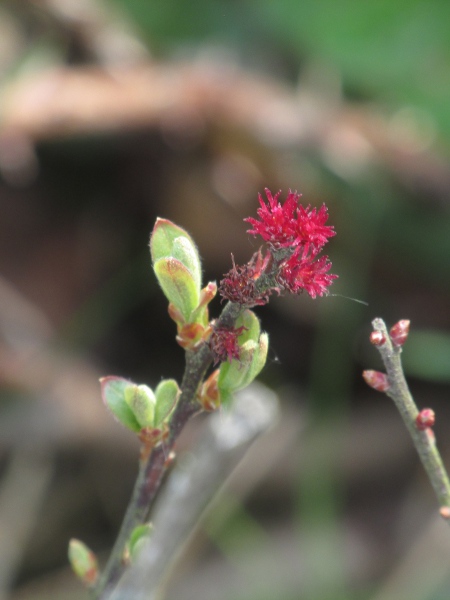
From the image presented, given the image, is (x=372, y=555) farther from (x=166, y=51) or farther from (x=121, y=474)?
(x=166, y=51)

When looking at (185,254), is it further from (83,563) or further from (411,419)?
(83,563)

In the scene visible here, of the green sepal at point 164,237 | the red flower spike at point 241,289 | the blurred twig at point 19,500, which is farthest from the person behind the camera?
the blurred twig at point 19,500

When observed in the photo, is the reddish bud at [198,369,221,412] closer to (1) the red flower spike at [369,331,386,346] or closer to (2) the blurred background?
(1) the red flower spike at [369,331,386,346]

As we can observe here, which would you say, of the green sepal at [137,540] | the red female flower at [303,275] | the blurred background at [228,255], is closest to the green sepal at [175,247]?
the red female flower at [303,275]

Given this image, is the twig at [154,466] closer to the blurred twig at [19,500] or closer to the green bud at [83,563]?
the green bud at [83,563]

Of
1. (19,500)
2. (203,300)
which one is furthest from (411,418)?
(19,500)

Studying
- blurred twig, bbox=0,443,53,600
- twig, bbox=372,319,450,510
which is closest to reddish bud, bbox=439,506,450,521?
twig, bbox=372,319,450,510

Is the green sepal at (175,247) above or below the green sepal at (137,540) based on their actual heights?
above
